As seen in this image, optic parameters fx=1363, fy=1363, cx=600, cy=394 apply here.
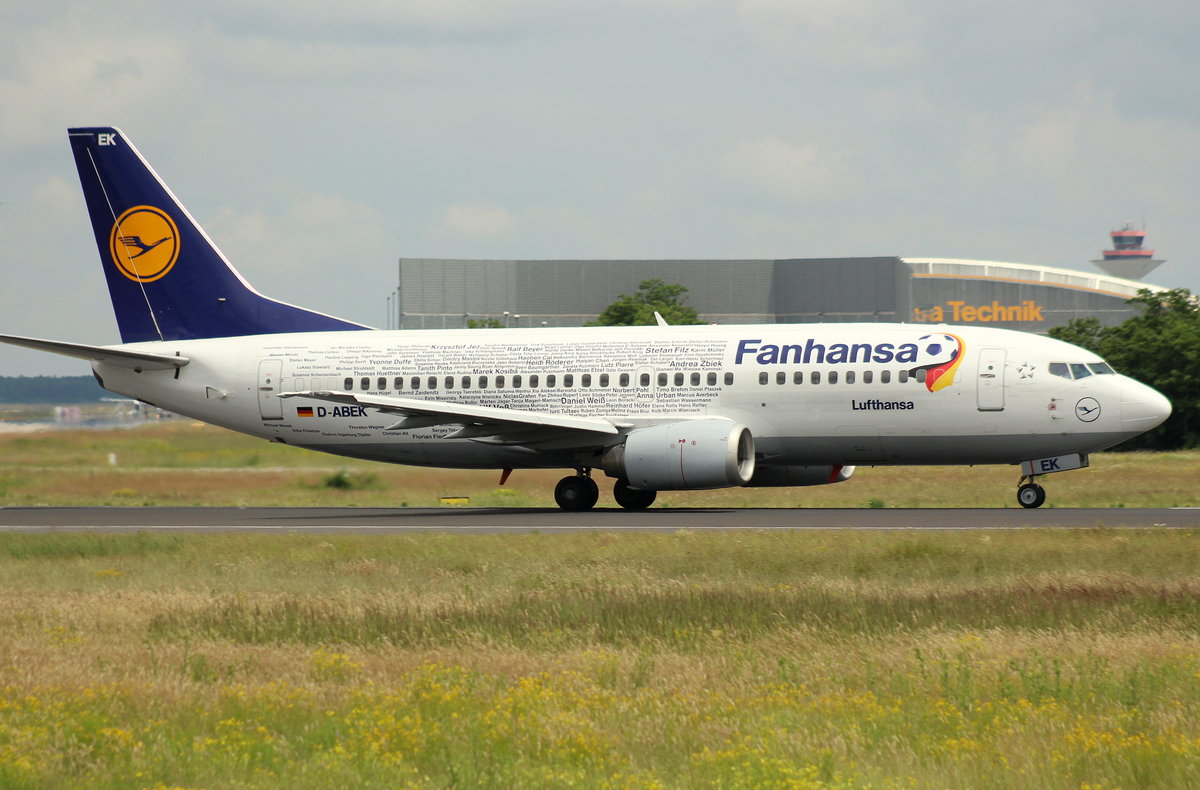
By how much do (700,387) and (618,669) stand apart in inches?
712

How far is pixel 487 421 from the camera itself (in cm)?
2903

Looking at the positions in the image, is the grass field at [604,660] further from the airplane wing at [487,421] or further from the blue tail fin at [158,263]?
the blue tail fin at [158,263]

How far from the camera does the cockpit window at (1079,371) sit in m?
28.1

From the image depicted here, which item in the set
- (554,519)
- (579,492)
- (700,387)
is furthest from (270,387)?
(700,387)

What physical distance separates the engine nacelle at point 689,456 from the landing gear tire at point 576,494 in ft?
6.81

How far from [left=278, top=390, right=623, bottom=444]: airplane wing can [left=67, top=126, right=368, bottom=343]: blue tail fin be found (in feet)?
16.9

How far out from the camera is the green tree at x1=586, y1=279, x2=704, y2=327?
298ft

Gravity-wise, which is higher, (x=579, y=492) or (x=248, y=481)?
(x=579, y=492)

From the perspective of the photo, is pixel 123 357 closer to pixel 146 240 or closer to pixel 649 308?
pixel 146 240

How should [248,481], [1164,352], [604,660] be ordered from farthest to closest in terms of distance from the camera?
[1164,352]
[248,481]
[604,660]

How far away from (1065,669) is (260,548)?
14156 mm

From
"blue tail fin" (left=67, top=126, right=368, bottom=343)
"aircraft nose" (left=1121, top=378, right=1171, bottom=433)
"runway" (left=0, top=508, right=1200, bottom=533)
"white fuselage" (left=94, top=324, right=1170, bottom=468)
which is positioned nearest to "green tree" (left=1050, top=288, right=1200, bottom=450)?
"aircraft nose" (left=1121, top=378, right=1171, bottom=433)

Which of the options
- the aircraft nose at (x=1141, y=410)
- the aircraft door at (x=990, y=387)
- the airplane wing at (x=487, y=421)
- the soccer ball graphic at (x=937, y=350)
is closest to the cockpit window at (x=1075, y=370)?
the aircraft nose at (x=1141, y=410)

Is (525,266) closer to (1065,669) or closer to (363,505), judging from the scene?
(363,505)
